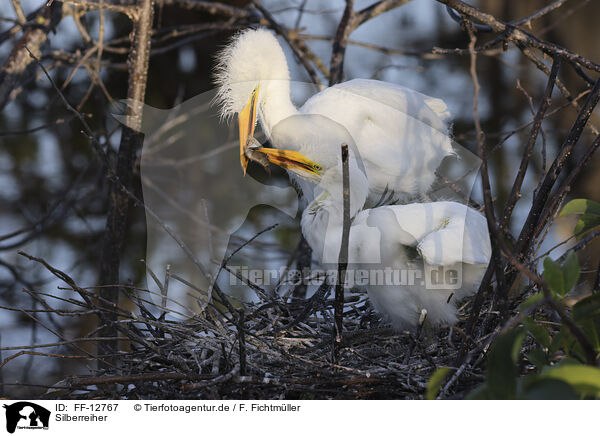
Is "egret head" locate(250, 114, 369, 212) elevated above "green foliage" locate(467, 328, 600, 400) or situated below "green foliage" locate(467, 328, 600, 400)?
above

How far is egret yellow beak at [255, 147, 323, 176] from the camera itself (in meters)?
1.35

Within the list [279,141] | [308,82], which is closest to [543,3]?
[308,82]

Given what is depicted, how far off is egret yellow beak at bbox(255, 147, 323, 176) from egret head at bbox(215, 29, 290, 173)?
281mm

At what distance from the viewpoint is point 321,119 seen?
1612 millimetres

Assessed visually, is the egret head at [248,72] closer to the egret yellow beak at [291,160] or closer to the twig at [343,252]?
the egret yellow beak at [291,160]

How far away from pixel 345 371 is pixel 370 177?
29.0 inches

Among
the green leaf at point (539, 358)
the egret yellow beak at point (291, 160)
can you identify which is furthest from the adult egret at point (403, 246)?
the green leaf at point (539, 358)

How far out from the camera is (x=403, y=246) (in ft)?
4.10

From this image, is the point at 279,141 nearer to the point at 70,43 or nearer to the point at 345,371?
the point at 345,371

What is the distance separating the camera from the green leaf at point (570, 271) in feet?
2.68

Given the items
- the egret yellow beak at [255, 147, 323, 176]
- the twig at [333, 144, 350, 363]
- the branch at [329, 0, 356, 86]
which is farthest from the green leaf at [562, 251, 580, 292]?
the branch at [329, 0, 356, 86]

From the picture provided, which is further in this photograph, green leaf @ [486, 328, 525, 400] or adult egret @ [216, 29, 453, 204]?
adult egret @ [216, 29, 453, 204]

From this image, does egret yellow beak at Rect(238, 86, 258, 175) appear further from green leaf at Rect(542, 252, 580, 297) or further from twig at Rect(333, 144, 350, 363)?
green leaf at Rect(542, 252, 580, 297)
